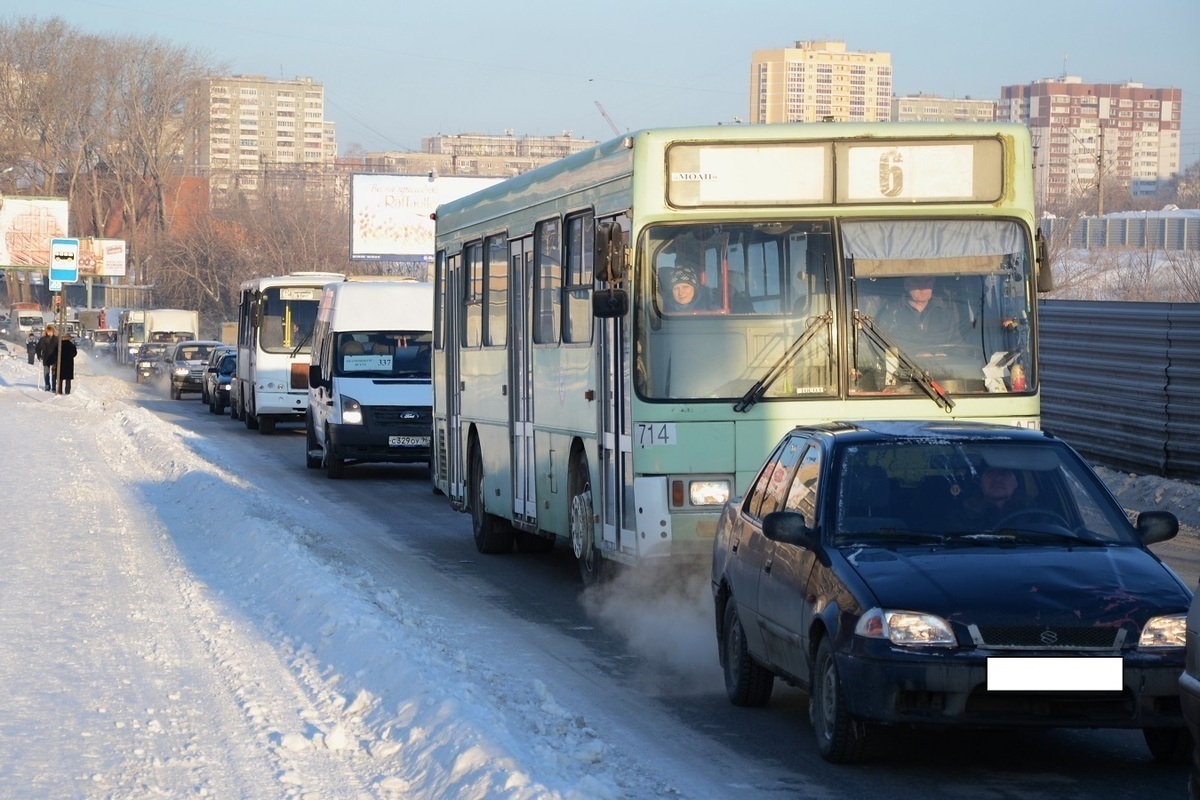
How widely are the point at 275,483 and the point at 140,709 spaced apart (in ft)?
50.5

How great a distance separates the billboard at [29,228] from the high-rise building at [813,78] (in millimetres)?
66139

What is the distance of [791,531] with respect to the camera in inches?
285

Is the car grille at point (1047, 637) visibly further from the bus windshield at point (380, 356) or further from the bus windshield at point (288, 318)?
the bus windshield at point (288, 318)

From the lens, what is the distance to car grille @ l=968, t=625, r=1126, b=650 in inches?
252

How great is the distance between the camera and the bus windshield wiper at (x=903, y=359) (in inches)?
409

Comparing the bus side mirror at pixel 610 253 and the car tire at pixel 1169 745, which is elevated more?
the bus side mirror at pixel 610 253

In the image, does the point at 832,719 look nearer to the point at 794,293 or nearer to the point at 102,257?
the point at 794,293

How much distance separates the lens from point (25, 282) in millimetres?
125500

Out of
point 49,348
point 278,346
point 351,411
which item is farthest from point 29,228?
point 351,411

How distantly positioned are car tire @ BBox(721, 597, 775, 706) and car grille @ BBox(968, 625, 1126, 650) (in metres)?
1.60

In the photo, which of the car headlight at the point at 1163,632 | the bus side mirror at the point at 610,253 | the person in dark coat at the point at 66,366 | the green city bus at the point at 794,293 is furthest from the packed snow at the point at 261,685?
the person in dark coat at the point at 66,366

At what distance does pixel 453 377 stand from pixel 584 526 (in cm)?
489

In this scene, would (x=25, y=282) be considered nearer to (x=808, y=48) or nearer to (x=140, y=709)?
(x=808, y=48)

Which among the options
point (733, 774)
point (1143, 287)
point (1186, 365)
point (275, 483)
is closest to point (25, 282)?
point (1143, 287)
